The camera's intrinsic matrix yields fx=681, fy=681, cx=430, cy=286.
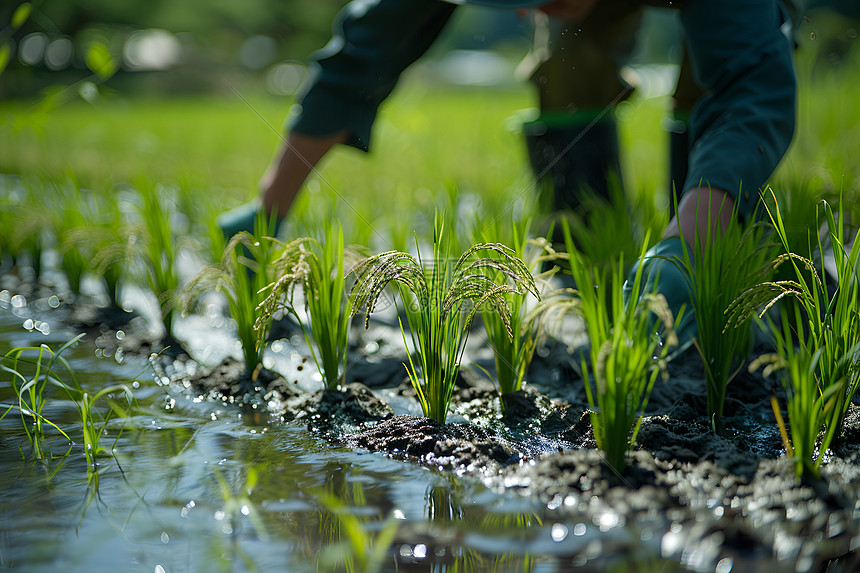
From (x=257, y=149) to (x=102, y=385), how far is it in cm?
466

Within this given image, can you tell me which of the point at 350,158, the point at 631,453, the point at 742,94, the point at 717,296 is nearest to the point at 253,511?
the point at 631,453

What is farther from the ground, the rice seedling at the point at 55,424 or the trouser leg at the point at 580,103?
the trouser leg at the point at 580,103

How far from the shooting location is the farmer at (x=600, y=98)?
1458 millimetres

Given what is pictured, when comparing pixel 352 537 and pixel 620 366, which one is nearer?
pixel 352 537

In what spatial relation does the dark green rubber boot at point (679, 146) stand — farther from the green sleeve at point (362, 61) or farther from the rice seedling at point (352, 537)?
the rice seedling at point (352, 537)

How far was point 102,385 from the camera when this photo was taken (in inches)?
60.9

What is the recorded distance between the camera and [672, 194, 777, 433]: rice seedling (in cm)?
124

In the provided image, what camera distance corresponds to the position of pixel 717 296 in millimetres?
1244

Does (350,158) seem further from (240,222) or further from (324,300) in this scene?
(324,300)

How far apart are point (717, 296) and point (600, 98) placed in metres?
1.35

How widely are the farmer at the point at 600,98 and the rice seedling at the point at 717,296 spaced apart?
0.05 m

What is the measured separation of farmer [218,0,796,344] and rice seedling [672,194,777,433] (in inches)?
2.0

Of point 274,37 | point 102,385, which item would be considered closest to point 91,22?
point 274,37

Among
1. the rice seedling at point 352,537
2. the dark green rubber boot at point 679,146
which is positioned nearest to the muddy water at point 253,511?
the rice seedling at point 352,537
